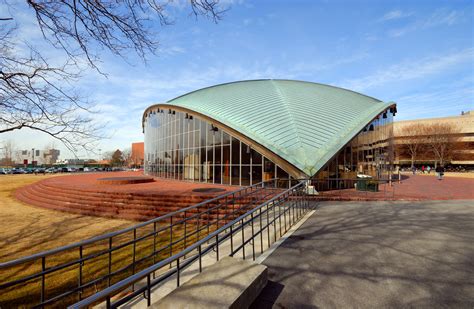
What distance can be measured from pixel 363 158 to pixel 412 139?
1905 inches

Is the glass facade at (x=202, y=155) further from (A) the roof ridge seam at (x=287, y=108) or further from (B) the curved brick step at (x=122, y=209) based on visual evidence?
(B) the curved brick step at (x=122, y=209)

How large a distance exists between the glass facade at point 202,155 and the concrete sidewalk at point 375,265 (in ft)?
28.0

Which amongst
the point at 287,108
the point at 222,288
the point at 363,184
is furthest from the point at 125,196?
the point at 363,184

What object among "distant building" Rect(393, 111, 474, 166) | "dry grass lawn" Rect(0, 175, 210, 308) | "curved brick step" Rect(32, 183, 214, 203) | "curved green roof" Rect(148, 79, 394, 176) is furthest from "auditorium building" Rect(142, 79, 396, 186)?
"distant building" Rect(393, 111, 474, 166)

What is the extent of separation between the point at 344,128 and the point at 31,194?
23538mm

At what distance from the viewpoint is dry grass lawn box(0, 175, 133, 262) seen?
7372 mm

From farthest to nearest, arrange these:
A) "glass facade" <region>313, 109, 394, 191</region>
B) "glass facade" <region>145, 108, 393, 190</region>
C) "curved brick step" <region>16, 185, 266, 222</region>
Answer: "glass facade" <region>145, 108, 393, 190</region> < "glass facade" <region>313, 109, 394, 191</region> < "curved brick step" <region>16, 185, 266, 222</region>

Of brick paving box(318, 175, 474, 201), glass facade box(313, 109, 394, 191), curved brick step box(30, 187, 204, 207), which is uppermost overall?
glass facade box(313, 109, 394, 191)

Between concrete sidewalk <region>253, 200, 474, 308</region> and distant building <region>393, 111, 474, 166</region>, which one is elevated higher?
distant building <region>393, 111, 474, 166</region>

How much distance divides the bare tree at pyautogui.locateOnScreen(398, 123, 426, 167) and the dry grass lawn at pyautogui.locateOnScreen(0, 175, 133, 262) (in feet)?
195

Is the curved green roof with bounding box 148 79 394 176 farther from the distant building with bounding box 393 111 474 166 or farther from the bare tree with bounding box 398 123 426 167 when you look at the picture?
the distant building with bounding box 393 111 474 166

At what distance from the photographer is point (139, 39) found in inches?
184

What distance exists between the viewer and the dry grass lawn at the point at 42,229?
24.2ft

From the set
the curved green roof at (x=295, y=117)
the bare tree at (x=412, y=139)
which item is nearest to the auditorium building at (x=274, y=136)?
the curved green roof at (x=295, y=117)
